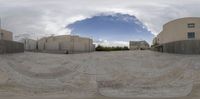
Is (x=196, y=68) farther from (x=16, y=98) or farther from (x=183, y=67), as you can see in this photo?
(x=16, y=98)

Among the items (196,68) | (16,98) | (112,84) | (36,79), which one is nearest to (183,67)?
(196,68)

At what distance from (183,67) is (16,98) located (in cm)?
1185

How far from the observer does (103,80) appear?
14656mm

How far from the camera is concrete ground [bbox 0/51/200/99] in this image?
37.5 ft

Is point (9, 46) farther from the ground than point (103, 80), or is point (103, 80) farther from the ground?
point (9, 46)

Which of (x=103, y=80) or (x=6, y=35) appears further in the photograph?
(x=6, y=35)

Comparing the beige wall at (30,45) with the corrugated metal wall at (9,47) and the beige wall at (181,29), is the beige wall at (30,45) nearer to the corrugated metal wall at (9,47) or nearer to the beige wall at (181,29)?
the corrugated metal wall at (9,47)

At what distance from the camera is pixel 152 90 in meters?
12.2

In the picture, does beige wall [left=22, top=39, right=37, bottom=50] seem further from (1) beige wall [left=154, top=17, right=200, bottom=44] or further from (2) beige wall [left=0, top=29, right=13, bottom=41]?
(1) beige wall [left=154, top=17, right=200, bottom=44]

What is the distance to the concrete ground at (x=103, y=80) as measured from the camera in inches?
450

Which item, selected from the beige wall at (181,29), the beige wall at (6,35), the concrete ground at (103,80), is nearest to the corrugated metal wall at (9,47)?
the concrete ground at (103,80)

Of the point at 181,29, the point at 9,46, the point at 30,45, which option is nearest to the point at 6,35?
the point at 30,45

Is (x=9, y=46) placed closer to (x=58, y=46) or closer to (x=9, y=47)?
(x=9, y=47)

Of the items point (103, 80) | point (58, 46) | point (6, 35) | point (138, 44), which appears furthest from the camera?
point (138, 44)
